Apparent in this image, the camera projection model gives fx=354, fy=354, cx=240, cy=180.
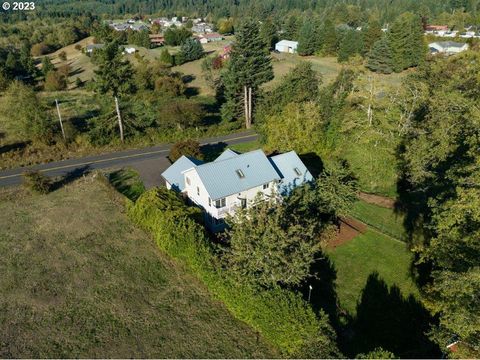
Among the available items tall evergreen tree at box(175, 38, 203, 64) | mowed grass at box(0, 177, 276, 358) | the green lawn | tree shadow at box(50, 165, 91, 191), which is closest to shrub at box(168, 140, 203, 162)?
tree shadow at box(50, 165, 91, 191)

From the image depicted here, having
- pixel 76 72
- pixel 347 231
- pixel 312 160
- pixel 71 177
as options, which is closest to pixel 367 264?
pixel 347 231

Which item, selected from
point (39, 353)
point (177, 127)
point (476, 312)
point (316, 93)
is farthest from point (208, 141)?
point (476, 312)

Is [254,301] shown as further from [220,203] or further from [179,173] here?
[179,173]

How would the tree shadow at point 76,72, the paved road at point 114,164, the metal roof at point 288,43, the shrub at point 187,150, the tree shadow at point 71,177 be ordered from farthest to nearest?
1. the metal roof at point 288,43
2. the tree shadow at point 76,72
3. the shrub at point 187,150
4. the paved road at point 114,164
5. the tree shadow at point 71,177

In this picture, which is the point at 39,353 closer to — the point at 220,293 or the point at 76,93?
the point at 220,293

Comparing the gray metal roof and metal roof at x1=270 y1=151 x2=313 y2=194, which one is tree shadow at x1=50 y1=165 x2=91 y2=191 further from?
metal roof at x1=270 y1=151 x2=313 y2=194

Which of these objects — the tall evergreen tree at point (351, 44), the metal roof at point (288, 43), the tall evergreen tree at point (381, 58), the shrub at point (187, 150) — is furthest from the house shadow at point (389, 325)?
the metal roof at point (288, 43)

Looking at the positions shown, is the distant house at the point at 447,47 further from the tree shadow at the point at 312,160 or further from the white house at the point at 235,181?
the white house at the point at 235,181
